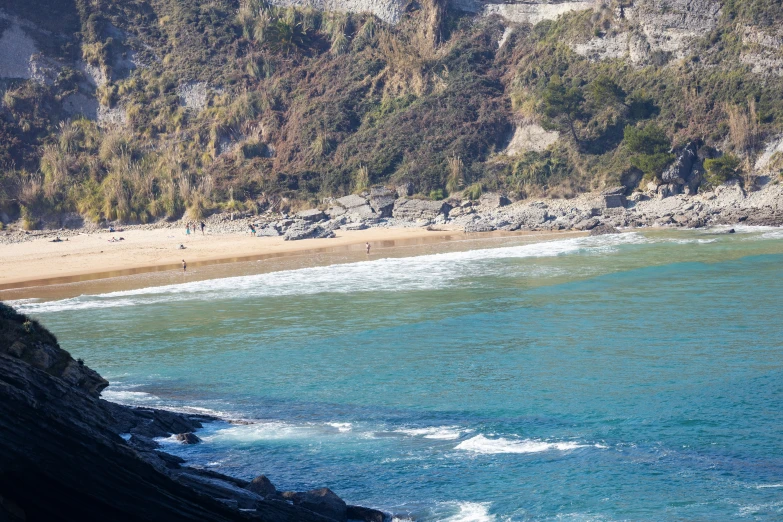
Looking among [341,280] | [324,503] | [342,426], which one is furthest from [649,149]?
[324,503]

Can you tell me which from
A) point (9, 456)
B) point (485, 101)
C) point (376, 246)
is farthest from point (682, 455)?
point (485, 101)

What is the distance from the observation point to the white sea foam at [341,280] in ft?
83.6

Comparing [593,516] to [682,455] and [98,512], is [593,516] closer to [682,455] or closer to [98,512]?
[682,455]

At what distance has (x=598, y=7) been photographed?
5091 cm

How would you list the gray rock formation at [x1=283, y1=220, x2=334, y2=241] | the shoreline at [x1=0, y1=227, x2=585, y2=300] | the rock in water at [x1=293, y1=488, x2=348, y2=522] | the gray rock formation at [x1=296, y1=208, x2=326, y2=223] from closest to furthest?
the rock in water at [x1=293, y1=488, x2=348, y2=522] < the shoreline at [x1=0, y1=227, x2=585, y2=300] < the gray rock formation at [x1=283, y1=220, x2=334, y2=241] < the gray rock formation at [x1=296, y1=208, x2=326, y2=223]

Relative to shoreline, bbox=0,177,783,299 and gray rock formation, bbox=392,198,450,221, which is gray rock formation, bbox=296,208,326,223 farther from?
gray rock formation, bbox=392,198,450,221

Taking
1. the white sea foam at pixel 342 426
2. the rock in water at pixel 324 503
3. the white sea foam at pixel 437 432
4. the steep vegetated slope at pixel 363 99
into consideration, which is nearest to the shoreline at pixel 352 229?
the steep vegetated slope at pixel 363 99

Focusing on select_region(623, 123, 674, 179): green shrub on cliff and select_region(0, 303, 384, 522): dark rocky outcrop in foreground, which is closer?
select_region(0, 303, 384, 522): dark rocky outcrop in foreground

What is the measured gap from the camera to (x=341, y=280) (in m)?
27.8

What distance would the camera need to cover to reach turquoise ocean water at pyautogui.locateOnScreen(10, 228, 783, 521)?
1054cm

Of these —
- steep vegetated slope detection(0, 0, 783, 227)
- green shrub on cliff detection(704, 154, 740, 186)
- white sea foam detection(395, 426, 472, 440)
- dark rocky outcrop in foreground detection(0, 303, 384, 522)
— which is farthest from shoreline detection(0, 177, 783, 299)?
dark rocky outcrop in foreground detection(0, 303, 384, 522)

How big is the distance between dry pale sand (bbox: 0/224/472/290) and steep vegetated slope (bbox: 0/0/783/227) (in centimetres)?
559

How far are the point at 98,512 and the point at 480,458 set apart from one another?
5.83m

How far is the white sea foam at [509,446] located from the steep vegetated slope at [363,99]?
3284 centimetres
